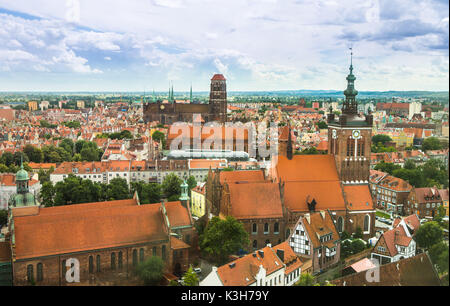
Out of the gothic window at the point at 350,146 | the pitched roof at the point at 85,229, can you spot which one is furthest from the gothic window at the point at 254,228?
the gothic window at the point at 350,146

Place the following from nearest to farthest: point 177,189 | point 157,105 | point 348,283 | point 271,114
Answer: point 348,283
point 177,189
point 157,105
point 271,114

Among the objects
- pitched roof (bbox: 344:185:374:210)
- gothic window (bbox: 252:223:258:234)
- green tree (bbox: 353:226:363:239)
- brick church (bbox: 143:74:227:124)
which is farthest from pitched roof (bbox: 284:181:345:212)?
brick church (bbox: 143:74:227:124)

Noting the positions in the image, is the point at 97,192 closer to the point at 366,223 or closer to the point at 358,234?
the point at 358,234

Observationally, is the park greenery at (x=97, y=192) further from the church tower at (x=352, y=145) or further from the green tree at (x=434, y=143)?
the green tree at (x=434, y=143)

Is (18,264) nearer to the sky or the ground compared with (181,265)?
nearer to the sky

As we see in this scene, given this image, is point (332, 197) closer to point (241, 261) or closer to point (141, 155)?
point (241, 261)

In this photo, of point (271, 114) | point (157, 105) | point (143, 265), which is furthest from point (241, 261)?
point (271, 114)
